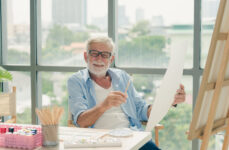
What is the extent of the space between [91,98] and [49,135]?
943 mm

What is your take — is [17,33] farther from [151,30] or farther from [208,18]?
[208,18]

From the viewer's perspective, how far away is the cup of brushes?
1.75 metres

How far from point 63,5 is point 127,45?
2.60 ft

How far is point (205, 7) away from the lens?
3105mm

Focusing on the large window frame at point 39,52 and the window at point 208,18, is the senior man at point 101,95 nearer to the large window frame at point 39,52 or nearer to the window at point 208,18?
the large window frame at point 39,52

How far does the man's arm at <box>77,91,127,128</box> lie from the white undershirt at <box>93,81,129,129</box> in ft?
0.41

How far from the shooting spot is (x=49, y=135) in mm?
1765

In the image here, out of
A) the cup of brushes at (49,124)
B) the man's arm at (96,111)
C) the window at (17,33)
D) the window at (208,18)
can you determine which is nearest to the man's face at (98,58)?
the man's arm at (96,111)

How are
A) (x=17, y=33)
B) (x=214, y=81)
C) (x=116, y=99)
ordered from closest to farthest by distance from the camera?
(x=214, y=81) < (x=116, y=99) < (x=17, y=33)

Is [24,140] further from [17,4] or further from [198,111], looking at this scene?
[17,4]

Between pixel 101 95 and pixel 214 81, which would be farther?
pixel 101 95

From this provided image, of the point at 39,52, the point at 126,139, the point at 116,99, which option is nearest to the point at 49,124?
the point at 126,139

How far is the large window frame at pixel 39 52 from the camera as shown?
3100mm

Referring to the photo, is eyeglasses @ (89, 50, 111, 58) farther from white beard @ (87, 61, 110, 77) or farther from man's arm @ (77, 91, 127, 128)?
man's arm @ (77, 91, 127, 128)
